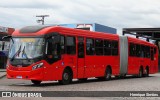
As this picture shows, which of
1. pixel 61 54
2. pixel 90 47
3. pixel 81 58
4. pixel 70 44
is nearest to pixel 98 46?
pixel 90 47

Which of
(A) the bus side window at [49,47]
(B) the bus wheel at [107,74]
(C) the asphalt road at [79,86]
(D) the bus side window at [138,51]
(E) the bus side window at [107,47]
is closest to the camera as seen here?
(C) the asphalt road at [79,86]

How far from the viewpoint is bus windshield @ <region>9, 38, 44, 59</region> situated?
810 inches

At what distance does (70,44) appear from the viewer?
22.8 meters

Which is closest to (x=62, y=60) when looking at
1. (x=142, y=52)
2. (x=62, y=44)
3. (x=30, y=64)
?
(x=62, y=44)

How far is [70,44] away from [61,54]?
103cm

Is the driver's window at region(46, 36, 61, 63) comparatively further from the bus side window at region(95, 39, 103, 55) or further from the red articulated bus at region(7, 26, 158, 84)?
the bus side window at region(95, 39, 103, 55)

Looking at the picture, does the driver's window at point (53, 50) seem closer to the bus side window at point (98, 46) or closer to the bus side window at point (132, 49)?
the bus side window at point (98, 46)

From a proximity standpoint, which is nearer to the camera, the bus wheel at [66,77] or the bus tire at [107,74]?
the bus wheel at [66,77]

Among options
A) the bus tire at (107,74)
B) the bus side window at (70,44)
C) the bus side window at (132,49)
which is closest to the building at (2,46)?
the bus side window at (132,49)

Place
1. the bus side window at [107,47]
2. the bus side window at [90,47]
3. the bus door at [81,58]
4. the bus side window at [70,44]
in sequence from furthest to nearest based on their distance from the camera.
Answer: the bus side window at [107,47] < the bus side window at [90,47] < the bus door at [81,58] < the bus side window at [70,44]

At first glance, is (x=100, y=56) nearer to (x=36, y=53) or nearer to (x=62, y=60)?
(x=62, y=60)

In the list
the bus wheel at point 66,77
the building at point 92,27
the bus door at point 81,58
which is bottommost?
the bus wheel at point 66,77

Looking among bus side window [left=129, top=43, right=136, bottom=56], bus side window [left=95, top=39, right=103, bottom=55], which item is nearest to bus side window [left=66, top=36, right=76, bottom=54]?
bus side window [left=95, top=39, right=103, bottom=55]

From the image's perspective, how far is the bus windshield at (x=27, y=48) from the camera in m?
20.6
